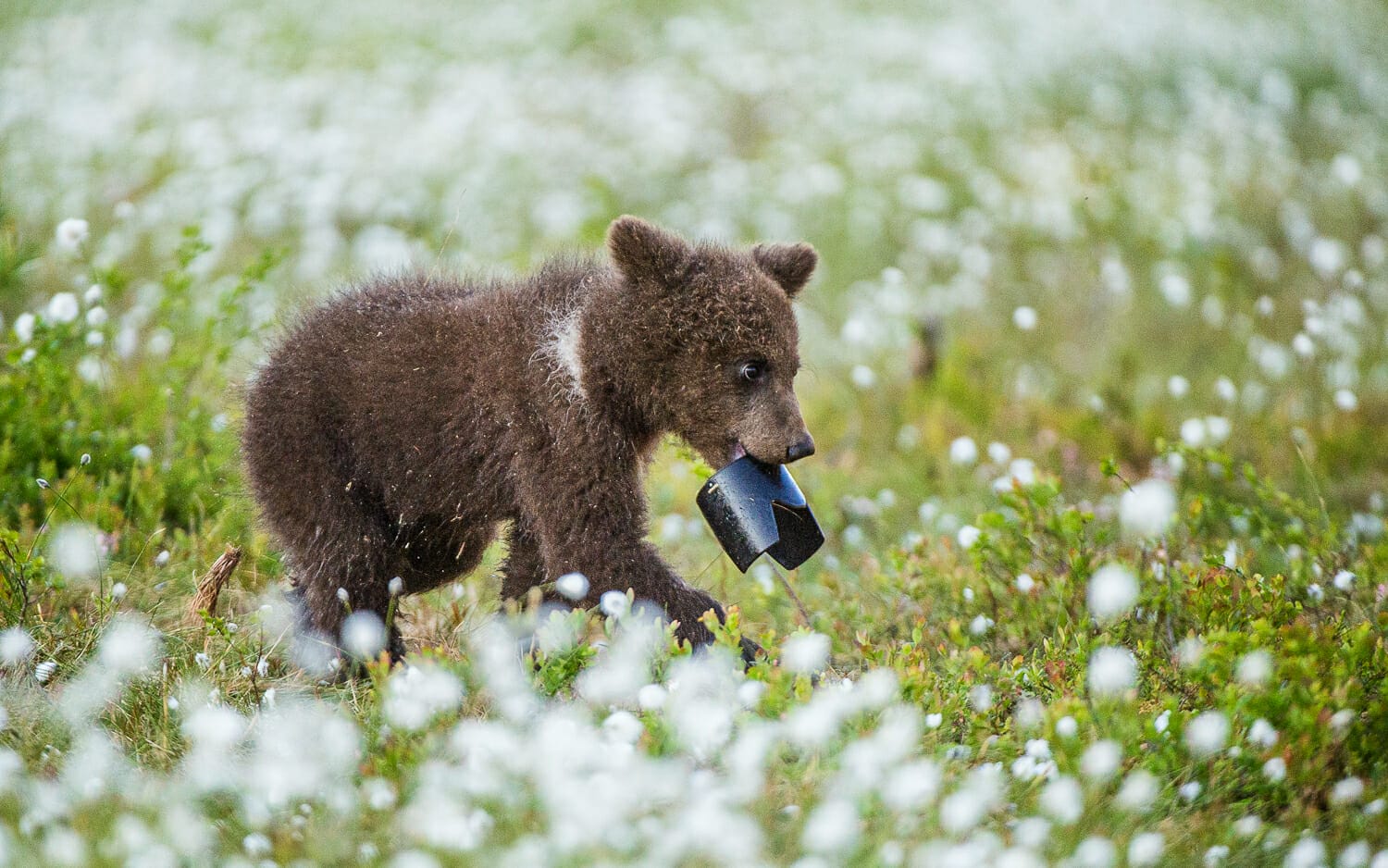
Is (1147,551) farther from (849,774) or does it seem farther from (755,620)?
(849,774)

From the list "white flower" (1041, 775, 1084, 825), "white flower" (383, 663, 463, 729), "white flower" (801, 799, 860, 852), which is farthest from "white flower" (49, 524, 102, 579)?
"white flower" (1041, 775, 1084, 825)

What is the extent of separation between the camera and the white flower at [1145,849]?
2662mm

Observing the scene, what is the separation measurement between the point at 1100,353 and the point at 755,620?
3942 millimetres

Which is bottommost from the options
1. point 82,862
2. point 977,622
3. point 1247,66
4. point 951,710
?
point 1247,66

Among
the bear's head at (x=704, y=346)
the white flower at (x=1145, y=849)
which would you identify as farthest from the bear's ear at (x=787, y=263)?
the white flower at (x=1145, y=849)

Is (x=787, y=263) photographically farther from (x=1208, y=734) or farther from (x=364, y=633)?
(x=1208, y=734)

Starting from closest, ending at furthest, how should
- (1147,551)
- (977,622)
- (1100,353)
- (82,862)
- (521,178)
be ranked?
1. (82,862)
2. (977,622)
3. (1147,551)
4. (1100,353)
5. (521,178)

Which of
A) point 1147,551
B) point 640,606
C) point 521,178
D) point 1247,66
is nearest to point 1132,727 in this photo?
point 640,606

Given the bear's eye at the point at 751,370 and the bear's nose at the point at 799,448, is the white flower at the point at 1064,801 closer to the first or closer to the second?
the bear's nose at the point at 799,448

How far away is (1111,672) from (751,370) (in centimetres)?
128

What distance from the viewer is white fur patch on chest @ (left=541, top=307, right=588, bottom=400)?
140 inches

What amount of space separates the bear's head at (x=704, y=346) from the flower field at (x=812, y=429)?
0.34 m

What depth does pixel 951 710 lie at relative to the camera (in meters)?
3.45

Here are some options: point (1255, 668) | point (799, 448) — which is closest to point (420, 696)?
point (799, 448)
